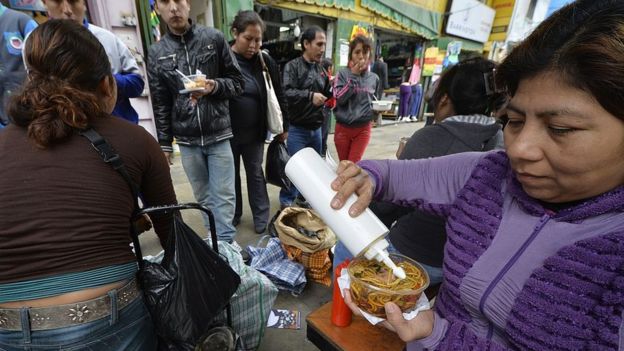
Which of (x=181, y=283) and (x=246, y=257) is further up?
(x=181, y=283)

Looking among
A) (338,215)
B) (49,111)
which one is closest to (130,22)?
(49,111)

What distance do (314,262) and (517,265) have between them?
5.74 ft

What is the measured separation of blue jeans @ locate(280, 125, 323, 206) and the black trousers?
1.46 feet

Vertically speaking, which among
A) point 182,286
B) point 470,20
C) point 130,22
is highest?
point 470,20

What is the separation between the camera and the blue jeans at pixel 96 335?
97 centimetres

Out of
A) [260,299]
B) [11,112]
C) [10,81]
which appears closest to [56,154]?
[11,112]

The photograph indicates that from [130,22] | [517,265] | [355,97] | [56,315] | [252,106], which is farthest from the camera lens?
[130,22]

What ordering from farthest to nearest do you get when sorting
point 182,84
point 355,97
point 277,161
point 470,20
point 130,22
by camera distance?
point 470,20, point 130,22, point 355,97, point 277,161, point 182,84

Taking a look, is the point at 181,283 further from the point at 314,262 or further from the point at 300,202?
the point at 300,202

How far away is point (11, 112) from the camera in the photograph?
100cm

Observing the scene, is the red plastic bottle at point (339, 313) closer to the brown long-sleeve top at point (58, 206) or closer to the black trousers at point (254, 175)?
the brown long-sleeve top at point (58, 206)

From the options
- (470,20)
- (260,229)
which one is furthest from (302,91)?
(470,20)

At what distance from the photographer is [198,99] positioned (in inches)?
89.6

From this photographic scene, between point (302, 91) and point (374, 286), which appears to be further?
point (302, 91)
